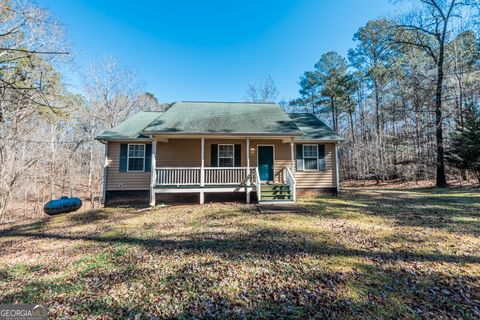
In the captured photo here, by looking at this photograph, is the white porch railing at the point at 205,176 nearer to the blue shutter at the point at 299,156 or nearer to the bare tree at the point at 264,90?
the blue shutter at the point at 299,156

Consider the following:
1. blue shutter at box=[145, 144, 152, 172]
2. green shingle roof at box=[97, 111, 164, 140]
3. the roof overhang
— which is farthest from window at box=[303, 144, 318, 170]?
green shingle roof at box=[97, 111, 164, 140]

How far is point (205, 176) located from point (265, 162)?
3297mm

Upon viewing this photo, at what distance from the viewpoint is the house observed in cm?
907

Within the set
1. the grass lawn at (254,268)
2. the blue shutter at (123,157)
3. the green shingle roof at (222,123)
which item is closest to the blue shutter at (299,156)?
the green shingle roof at (222,123)

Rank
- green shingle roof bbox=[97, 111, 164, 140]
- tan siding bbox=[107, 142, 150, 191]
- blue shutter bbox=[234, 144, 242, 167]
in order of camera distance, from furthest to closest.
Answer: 1. blue shutter bbox=[234, 144, 242, 167]
2. tan siding bbox=[107, 142, 150, 191]
3. green shingle roof bbox=[97, 111, 164, 140]

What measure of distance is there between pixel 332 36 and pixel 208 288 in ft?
60.0

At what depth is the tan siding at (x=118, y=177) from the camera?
1009 cm

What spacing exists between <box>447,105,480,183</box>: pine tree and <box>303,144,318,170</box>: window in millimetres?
8703

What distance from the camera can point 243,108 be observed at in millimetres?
12477

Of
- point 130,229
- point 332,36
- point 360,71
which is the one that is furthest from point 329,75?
point 130,229

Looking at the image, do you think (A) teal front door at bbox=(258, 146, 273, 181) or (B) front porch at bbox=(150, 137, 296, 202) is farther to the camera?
(A) teal front door at bbox=(258, 146, 273, 181)

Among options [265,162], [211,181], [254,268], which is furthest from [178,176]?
[254,268]

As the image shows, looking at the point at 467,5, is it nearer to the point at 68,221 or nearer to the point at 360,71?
the point at 360,71

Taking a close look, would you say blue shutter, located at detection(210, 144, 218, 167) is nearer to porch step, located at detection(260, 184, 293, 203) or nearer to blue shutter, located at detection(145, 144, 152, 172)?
porch step, located at detection(260, 184, 293, 203)
